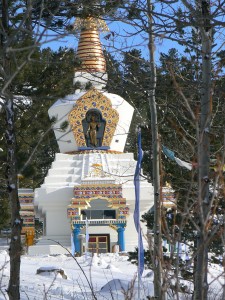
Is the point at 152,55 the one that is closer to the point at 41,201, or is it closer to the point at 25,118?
the point at 25,118

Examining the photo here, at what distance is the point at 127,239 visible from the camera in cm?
2527

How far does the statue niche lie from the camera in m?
27.5

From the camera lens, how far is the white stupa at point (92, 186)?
24672 millimetres

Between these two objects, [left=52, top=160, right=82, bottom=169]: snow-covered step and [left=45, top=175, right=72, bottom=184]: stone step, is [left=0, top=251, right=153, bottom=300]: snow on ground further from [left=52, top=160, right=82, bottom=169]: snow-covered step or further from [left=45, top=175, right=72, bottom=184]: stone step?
[left=52, top=160, right=82, bottom=169]: snow-covered step

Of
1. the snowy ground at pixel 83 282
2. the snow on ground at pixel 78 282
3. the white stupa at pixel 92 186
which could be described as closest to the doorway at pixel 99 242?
the white stupa at pixel 92 186

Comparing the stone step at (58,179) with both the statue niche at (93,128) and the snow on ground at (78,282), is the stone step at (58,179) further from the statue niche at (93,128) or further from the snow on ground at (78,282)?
the snow on ground at (78,282)

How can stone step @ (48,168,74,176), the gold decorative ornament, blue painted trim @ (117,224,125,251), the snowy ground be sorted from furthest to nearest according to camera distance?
the gold decorative ornament
stone step @ (48,168,74,176)
blue painted trim @ (117,224,125,251)
the snowy ground

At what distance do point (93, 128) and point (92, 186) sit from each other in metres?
3.20

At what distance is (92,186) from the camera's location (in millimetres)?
25141

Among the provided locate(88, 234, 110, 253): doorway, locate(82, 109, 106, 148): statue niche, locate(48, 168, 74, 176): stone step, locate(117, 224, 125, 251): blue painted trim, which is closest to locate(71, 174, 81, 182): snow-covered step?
locate(48, 168, 74, 176): stone step

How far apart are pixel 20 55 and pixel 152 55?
6.23 feet

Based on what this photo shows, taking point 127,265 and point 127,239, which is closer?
point 127,265

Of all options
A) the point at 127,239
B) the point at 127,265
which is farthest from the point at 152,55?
the point at 127,239

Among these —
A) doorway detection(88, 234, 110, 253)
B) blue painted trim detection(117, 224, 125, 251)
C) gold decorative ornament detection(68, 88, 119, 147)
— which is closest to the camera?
blue painted trim detection(117, 224, 125, 251)
